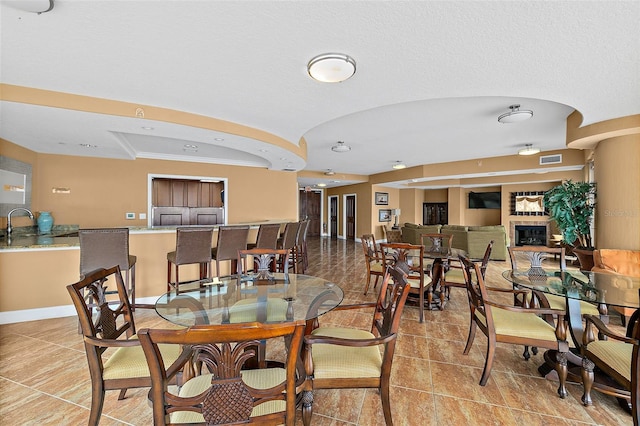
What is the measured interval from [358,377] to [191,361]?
0.95 meters

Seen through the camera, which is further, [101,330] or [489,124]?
[489,124]

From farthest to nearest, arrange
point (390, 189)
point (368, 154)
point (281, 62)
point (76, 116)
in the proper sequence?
point (390, 189)
point (368, 154)
point (76, 116)
point (281, 62)

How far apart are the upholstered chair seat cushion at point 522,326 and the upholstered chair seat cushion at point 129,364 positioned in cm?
221

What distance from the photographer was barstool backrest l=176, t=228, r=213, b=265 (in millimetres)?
3127

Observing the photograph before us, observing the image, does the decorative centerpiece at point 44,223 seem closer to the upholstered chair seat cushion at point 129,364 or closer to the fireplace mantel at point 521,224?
the upholstered chair seat cushion at point 129,364

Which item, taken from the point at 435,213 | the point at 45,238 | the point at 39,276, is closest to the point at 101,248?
the point at 39,276

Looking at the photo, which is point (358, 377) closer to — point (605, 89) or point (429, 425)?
point (429, 425)

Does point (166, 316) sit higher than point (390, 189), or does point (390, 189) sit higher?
point (390, 189)

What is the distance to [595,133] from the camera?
330cm

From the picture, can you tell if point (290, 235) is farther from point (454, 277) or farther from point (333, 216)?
point (333, 216)

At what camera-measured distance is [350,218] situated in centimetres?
1141

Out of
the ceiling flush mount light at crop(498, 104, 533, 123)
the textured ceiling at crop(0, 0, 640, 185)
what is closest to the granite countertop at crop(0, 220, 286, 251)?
Result: the textured ceiling at crop(0, 0, 640, 185)

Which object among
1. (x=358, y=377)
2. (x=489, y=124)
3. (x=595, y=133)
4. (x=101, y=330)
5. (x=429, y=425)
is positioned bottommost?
(x=429, y=425)

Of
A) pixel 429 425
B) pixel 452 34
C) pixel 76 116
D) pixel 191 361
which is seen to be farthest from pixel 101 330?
pixel 452 34
